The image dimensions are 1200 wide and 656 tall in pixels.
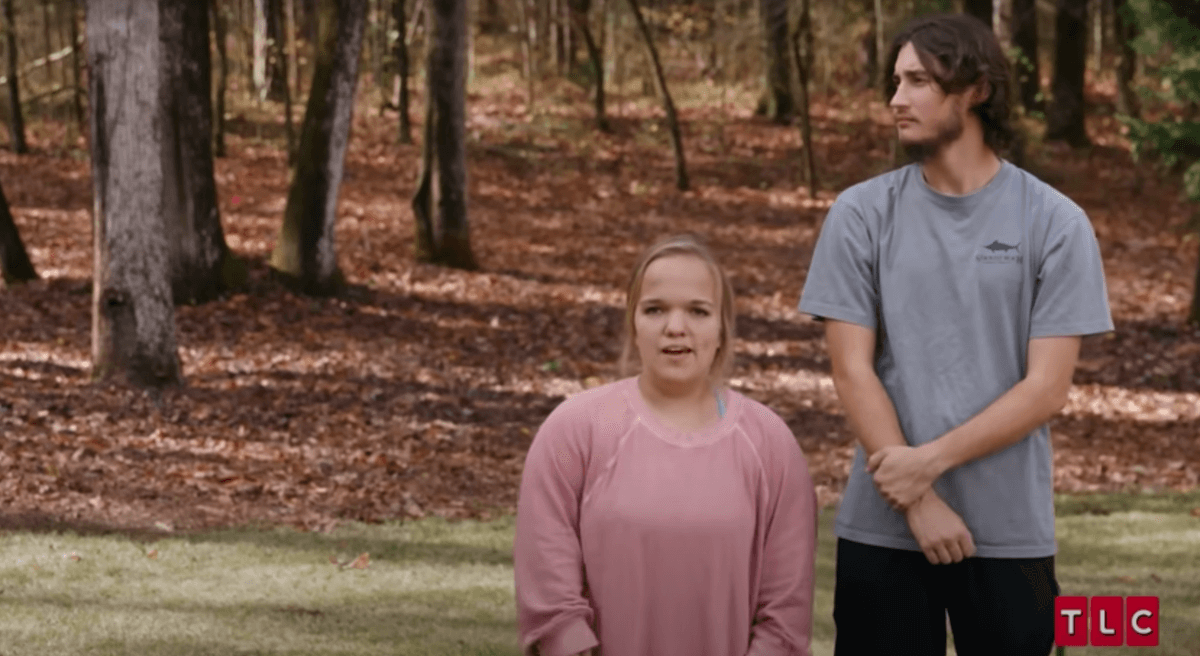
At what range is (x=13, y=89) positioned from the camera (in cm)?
2605

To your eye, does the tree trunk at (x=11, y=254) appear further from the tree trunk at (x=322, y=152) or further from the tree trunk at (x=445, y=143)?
the tree trunk at (x=445, y=143)

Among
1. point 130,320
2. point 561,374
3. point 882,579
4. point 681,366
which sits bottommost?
point 561,374

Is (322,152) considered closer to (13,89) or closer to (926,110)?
(13,89)

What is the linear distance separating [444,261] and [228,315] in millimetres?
4755

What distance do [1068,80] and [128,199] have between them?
2454 cm

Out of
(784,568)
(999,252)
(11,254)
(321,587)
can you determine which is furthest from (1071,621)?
(11,254)

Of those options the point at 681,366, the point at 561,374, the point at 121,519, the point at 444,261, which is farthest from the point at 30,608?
the point at 444,261

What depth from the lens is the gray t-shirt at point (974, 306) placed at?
3.28 meters

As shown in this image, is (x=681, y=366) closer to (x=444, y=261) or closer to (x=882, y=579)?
(x=882, y=579)

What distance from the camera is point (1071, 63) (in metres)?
31.6

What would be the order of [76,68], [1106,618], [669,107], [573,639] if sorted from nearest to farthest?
1. [1106,618]
2. [573,639]
3. [76,68]
4. [669,107]

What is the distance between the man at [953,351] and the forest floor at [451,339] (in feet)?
22.2

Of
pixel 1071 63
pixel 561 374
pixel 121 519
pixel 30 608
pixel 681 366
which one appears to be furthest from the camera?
pixel 1071 63

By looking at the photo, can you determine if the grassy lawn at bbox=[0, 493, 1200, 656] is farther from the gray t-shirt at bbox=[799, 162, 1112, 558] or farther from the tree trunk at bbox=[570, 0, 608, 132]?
the tree trunk at bbox=[570, 0, 608, 132]
